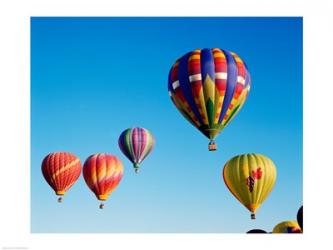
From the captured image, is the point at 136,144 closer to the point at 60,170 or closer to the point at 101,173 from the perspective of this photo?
the point at 101,173

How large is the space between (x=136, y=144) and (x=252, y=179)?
7.84m

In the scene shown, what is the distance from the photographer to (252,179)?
1964 centimetres

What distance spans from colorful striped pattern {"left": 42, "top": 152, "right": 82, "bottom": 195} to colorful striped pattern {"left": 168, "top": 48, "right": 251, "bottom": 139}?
264 inches

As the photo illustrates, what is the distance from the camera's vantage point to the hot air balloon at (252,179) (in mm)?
19688

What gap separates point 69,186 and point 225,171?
20.8ft

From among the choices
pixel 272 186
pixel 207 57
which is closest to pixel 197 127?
pixel 207 57

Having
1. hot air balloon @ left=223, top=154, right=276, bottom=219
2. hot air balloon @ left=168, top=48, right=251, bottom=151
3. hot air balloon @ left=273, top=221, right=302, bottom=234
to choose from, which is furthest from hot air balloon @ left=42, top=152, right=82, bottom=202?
hot air balloon @ left=273, top=221, right=302, bottom=234

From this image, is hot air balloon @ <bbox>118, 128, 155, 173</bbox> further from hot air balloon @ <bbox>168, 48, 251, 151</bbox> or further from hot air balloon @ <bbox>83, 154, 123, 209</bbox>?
hot air balloon @ <bbox>168, 48, 251, 151</bbox>

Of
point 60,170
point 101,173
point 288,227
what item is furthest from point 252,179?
point 60,170

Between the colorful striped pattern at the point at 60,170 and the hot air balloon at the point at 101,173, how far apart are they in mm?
454

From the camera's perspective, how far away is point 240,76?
17.9 m

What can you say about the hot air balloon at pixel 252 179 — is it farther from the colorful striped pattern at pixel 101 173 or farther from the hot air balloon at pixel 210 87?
the colorful striped pattern at pixel 101 173
